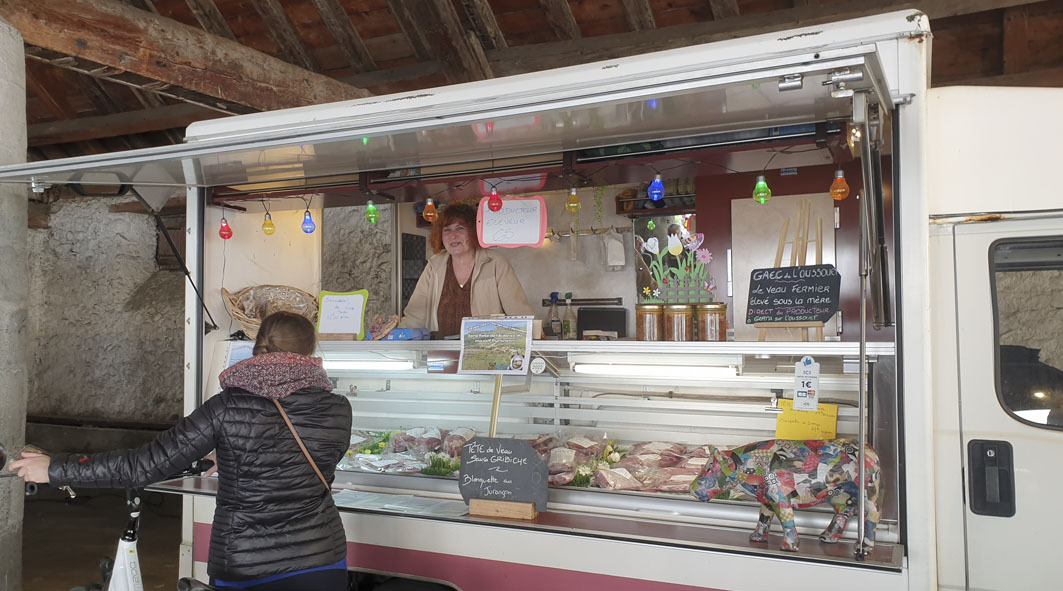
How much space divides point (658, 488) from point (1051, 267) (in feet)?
5.19

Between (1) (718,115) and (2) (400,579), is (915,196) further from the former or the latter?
(2) (400,579)

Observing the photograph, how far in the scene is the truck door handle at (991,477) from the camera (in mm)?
2504

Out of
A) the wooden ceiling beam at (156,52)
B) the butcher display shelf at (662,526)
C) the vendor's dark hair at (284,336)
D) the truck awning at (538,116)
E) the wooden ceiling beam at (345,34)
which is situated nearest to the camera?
the truck awning at (538,116)

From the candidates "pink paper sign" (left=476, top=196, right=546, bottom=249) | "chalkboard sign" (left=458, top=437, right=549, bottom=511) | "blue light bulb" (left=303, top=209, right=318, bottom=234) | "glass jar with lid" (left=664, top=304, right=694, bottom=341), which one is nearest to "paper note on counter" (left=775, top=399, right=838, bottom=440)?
"glass jar with lid" (left=664, top=304, right=694, bottom=341)

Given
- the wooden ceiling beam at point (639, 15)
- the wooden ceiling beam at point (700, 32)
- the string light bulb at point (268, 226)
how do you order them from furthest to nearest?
the wooden ceiling beam at point (639, 15), the wooden ceiling beam at point (700, 32), the string light bulb at point (268, 226)

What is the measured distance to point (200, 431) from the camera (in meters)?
2.59

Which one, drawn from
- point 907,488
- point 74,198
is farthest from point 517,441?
point 74,198

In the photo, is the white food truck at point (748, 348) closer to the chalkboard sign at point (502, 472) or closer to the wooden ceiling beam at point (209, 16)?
the chalkboard sign at point (502, 472)

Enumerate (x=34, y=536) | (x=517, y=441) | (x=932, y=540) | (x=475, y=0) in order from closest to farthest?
(x=932, y=540)
(x=517, y=441)
(x=475, y=0)
(x=34, y=536)

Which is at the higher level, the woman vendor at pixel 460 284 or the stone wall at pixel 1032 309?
the woman vendor at pixel 460 284

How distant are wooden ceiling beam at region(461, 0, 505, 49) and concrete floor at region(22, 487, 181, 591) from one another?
4.84 m

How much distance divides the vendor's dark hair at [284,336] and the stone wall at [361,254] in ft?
20.1

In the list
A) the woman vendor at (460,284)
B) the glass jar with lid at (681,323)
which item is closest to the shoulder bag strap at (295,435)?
the glass jar with lid at (681,323)

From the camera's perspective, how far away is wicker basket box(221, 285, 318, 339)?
440 cm
